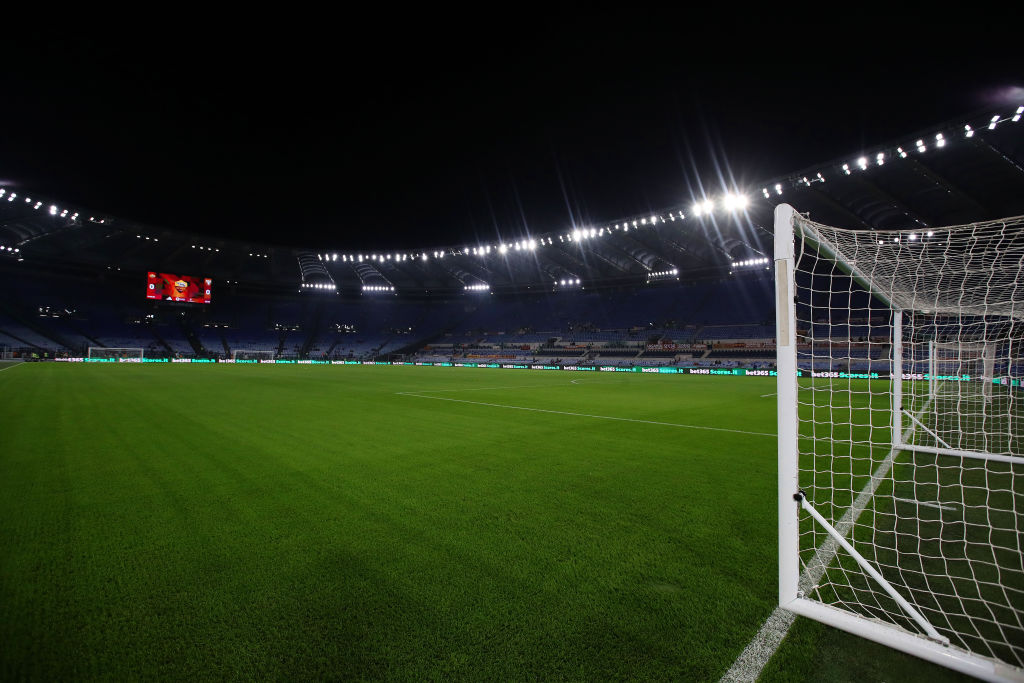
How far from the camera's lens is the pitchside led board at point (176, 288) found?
138 feet

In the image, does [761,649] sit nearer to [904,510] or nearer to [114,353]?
[904,510]

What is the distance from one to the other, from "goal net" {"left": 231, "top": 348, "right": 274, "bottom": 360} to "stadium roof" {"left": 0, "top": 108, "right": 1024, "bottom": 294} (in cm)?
989

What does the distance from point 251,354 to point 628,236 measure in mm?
42393

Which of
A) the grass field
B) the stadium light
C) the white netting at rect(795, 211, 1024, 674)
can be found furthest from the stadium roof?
the grass field

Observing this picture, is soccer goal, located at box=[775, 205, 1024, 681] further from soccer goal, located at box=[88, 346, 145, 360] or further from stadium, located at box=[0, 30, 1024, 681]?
soccer goal, located at box=[88, 346, 145, 360]

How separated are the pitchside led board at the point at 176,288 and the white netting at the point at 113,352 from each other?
5393 millimetres

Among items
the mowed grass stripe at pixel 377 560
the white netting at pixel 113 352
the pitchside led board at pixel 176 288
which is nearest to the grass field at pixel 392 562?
the mowed grass stripe at pixel 377 560

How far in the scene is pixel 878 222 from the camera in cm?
2684

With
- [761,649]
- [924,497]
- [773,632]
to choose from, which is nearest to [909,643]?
[773,632]

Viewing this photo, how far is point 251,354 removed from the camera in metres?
49.7

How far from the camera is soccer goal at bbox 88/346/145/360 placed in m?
40.7

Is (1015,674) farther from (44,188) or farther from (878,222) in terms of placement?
(44,188)

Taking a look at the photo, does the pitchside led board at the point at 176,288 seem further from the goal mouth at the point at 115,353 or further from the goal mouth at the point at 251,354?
the goal mouth at the point at 251,354

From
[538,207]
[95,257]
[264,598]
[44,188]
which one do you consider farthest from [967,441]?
[95,257]
